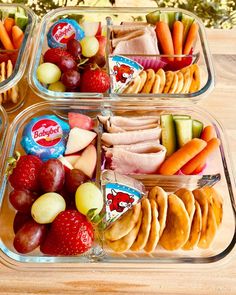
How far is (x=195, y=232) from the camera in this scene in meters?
0.88

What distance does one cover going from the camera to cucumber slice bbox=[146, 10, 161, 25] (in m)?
1.40

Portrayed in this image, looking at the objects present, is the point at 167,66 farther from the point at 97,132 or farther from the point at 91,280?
the point at 91,280

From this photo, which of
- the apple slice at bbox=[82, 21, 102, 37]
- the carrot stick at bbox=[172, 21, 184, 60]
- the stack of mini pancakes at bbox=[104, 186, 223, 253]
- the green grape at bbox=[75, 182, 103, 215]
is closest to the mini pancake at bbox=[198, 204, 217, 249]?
the stack of mini pancakes at bbox=[104, 186, 223, 253]

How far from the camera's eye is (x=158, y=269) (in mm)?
854

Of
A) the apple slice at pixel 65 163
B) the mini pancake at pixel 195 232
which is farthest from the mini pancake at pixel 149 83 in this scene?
the mini pancake at pixel 195 232

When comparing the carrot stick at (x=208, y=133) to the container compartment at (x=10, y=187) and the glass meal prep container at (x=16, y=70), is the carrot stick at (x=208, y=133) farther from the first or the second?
the glass meal prep container at (x=16, y=70)

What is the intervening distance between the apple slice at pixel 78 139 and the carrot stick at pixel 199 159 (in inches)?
9.9

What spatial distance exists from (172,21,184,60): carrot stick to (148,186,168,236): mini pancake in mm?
579

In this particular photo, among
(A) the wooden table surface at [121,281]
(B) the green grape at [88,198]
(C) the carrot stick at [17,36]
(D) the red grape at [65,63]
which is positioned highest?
(C) the carrot stick at [17,36]

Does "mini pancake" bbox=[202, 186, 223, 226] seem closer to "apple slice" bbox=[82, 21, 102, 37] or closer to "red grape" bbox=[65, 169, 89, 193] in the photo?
"red grape" bbox=[65, 169, 89, 193]

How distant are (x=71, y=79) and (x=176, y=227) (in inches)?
19.8

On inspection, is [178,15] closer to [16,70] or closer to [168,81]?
[168,81]

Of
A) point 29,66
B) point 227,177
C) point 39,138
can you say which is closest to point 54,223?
point 39,138

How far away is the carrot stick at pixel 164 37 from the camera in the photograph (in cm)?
135
